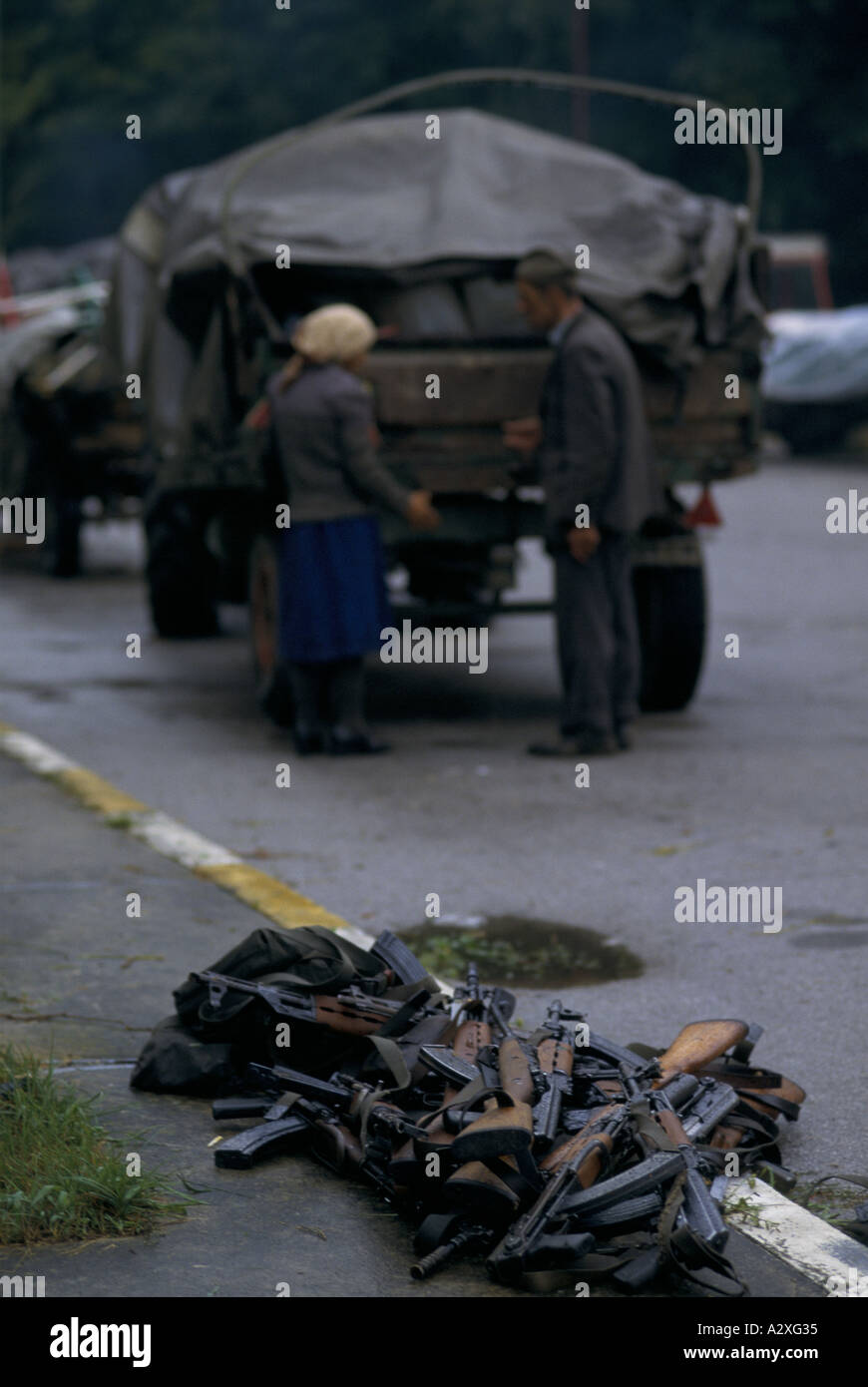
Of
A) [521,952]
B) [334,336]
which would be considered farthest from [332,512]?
[521,952]

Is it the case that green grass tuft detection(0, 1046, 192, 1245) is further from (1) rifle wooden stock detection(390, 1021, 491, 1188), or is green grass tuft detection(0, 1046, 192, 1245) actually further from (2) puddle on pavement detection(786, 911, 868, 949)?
(2) puddle on pavement detection(786, 911, 868, 949)

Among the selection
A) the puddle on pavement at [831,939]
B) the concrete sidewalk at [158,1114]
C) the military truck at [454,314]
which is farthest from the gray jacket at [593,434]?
the puddle on pavement at [831,939]

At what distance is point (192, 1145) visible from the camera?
4340 millimetres

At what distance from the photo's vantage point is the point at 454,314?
31.6ft

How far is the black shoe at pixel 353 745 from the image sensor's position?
9.28 metres

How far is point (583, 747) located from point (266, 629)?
1.81m

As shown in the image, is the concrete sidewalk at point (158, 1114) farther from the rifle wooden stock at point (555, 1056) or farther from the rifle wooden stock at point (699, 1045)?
the rifle wooden stock at point (699, 1045)

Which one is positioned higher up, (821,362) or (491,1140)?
(821,362)

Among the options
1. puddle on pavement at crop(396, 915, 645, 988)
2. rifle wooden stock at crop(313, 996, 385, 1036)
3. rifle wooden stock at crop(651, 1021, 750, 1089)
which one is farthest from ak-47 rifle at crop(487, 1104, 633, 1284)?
puddle on pavement at crop(396, 915, 645, 988)

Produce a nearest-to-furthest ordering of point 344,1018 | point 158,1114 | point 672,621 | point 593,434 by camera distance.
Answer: point 158,1114
point 344,1018
point 593,434
point 672,621

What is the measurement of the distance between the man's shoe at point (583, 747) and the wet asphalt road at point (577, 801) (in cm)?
11

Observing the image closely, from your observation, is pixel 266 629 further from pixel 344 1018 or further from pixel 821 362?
pixel 821 362

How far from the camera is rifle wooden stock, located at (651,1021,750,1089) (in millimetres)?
4539

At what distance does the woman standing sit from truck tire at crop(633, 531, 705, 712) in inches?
55.3
